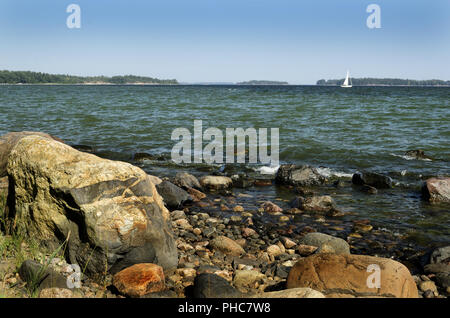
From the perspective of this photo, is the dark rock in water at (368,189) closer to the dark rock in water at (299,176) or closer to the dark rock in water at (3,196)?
the dark rock in water at (299,176)

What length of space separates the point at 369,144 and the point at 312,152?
129 inches

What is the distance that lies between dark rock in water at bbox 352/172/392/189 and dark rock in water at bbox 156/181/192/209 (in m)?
5.12

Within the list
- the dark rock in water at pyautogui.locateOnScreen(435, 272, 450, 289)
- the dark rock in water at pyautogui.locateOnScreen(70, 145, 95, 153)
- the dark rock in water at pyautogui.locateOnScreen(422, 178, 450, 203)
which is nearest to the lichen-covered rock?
the dark rock in water at pyautogui.locateOnScreen(435, 272, 450, 289)

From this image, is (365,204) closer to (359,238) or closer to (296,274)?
(359,238)

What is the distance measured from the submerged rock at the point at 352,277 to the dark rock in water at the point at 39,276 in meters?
2.77

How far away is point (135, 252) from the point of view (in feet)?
16.0

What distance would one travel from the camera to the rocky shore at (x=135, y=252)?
4250mm

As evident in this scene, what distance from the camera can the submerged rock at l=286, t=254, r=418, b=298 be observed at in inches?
162

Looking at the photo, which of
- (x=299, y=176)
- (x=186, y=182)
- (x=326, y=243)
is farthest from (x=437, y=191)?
(x=186, y=182)

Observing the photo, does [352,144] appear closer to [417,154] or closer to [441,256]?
[417,154]

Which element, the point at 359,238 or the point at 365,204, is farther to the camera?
the point at 365,204

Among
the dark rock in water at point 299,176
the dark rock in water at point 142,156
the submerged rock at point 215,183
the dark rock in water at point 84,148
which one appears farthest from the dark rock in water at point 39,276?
the dark rock in water at point 84,148

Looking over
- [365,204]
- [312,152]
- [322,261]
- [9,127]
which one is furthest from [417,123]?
[9,127]

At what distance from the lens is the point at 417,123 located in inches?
917
